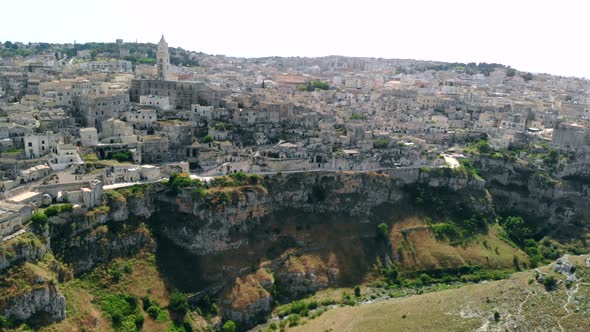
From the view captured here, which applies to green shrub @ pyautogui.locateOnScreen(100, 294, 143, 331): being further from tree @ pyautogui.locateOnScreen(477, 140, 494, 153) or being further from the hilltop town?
tree @ pyautogui.locateOnScreen(477, 140, 494, 153)

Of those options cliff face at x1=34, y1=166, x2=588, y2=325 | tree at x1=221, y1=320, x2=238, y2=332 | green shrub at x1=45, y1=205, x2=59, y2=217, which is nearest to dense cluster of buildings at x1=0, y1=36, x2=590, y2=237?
green shrub at x1=45, y1=205, x2=59, y2=217

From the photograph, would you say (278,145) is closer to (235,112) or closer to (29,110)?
(235,112)

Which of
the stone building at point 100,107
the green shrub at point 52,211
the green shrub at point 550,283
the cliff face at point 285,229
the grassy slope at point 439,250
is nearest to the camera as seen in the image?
the green shrub at point 550,283

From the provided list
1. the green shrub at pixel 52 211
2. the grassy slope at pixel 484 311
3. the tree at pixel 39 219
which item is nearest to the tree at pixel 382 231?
the grassy slope at pixel 484 311

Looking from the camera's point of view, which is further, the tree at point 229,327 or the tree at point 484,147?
the tree at point 484,147

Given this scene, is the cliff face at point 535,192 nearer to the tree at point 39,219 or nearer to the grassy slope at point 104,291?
the grassy slope at point 104,291

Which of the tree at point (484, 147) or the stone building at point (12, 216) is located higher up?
the tree at point (484, 147)

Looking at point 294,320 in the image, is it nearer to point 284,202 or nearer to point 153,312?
point 153,312
